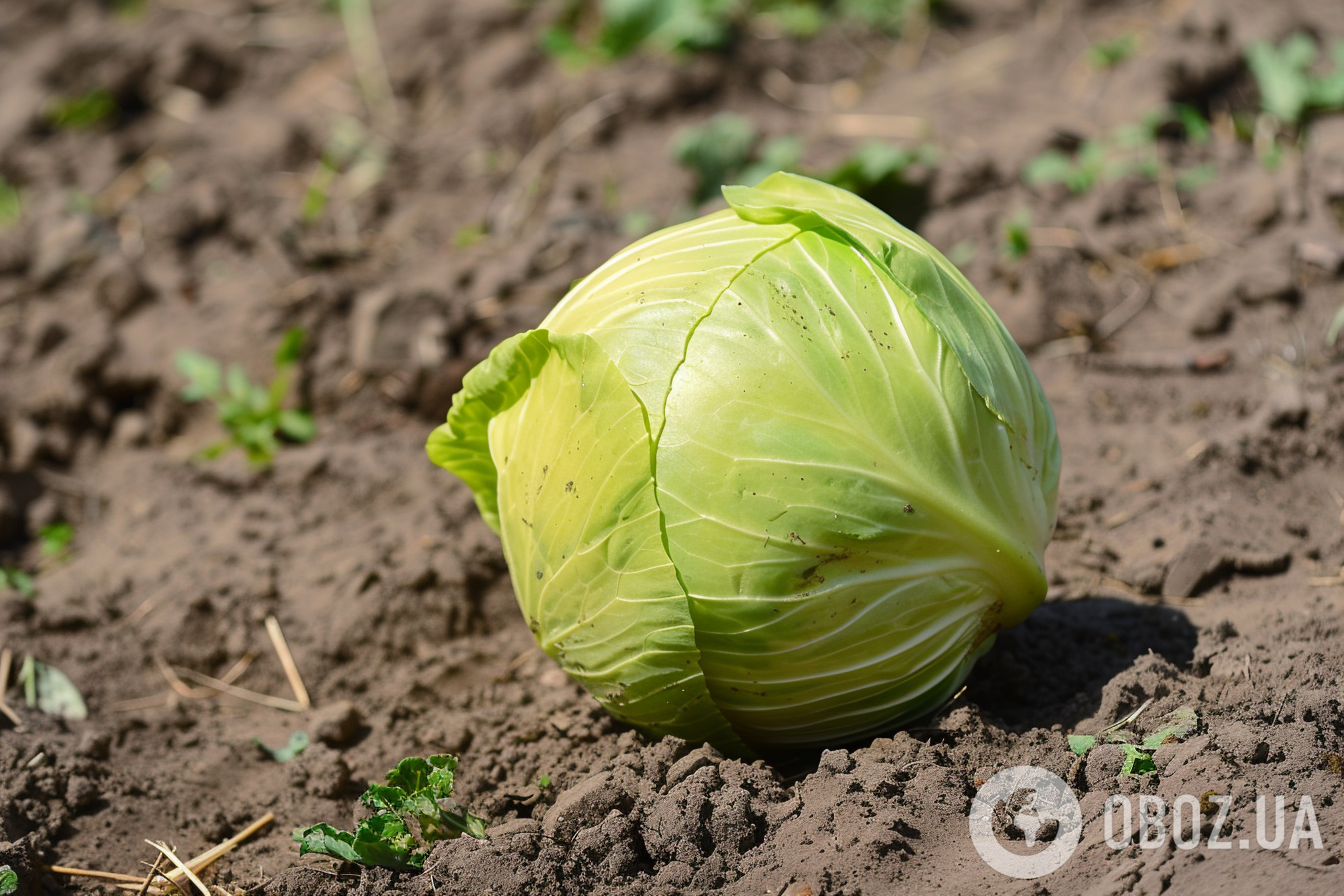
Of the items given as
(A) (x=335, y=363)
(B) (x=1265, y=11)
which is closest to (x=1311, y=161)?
(B) (x=1265, y=11)

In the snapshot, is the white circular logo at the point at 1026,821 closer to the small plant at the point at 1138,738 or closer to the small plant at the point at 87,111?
the small plant at the point at 1138,738

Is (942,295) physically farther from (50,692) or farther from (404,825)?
(50,692)

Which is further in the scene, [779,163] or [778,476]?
[779,163]

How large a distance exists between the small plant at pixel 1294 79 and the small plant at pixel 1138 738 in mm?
4168

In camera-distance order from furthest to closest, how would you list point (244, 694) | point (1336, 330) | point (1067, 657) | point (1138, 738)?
Answer: point (1336, 330), point (244, 694), point (1067, 657), point (1138, 738)

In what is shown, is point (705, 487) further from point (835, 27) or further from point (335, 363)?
point (835, 27)

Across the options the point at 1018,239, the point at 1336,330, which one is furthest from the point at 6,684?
the point at 1336,330

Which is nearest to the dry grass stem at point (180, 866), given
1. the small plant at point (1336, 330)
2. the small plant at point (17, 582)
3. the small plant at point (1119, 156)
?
the small plant at point (17, 582)

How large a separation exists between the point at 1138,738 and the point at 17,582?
4121mm

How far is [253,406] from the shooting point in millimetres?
5109

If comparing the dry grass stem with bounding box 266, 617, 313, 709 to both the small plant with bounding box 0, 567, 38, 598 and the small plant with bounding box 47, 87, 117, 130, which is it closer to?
the small plant with bounding box 0, 567, 38, 598

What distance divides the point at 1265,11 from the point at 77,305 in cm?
677

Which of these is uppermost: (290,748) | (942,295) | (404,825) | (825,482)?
(942,295)

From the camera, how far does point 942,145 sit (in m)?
6.01
